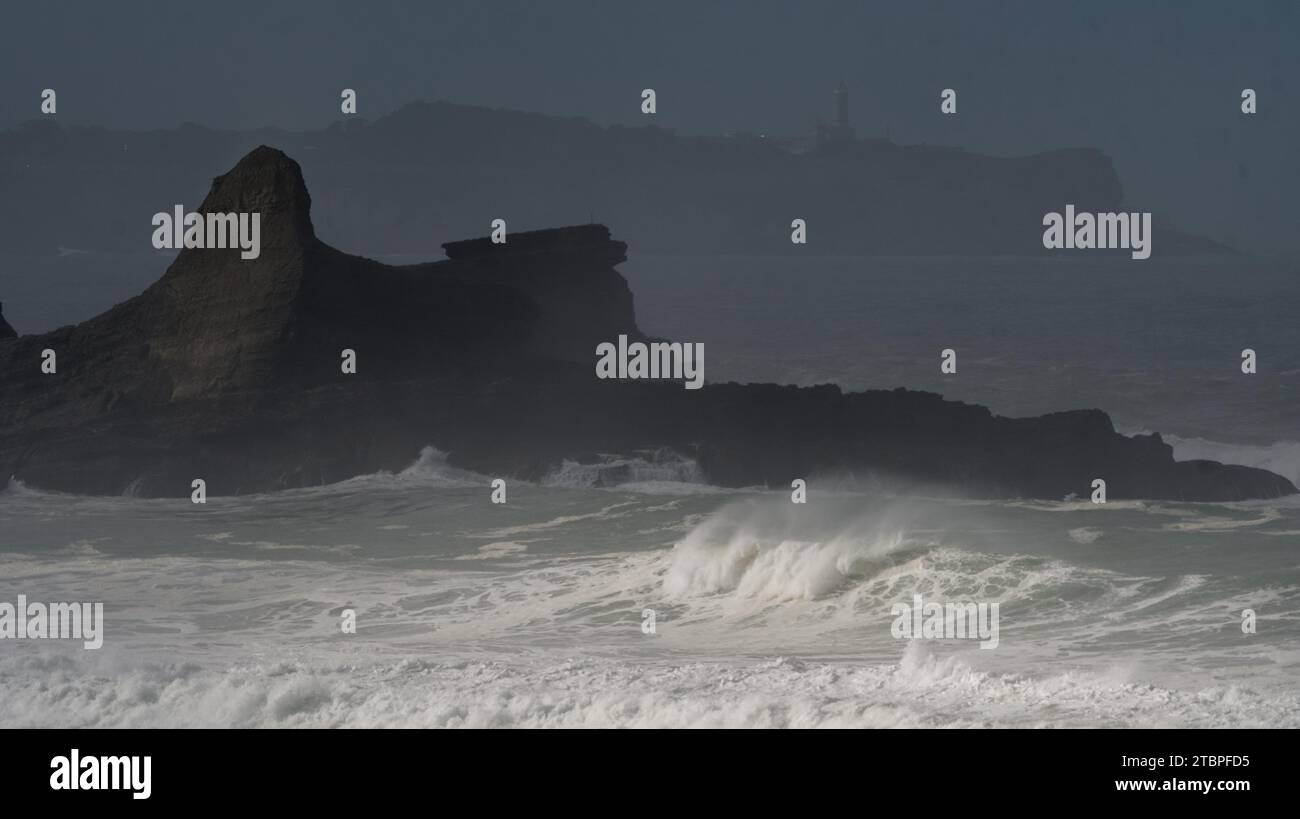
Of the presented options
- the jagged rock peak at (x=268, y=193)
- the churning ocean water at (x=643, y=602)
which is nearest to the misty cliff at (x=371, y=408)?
the jagged rock peak at (x=268, y=193)

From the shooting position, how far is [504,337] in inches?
1576

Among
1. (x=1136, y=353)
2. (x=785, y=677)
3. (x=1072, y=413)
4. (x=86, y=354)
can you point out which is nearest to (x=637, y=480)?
(x=1072, y=413)

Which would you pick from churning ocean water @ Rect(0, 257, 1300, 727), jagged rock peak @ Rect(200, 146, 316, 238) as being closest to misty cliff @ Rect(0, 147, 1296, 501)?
jagged rock peak @ Rect(200, 146, 316, 238)

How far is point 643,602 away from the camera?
78.0 ft

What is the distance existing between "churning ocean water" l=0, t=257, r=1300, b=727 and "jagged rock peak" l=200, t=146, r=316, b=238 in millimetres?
5893

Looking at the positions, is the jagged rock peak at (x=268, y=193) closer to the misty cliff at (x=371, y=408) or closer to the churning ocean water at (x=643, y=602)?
the misty cliff at (x=371, y=408)

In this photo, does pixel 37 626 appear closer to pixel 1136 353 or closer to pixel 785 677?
pixel 785 677

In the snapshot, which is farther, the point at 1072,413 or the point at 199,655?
the point at 1072,413

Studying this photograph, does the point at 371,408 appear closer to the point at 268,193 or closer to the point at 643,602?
the point at 268,193

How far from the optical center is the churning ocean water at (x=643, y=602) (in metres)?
16.8

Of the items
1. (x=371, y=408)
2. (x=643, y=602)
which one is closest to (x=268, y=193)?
(x=371, y=408)

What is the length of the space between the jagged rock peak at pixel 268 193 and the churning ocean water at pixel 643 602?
5.89 metres

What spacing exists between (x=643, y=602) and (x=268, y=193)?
55.5 ft

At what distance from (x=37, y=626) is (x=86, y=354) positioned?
17.4 meters
